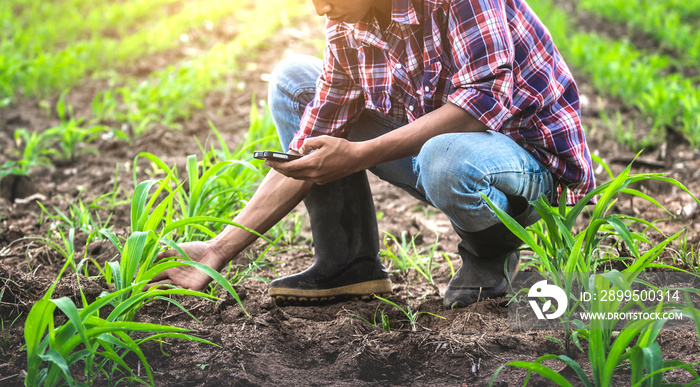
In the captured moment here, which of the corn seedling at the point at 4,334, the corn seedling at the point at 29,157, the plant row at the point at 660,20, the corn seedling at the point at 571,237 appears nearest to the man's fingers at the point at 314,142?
the corn seedling at the point at 571,237

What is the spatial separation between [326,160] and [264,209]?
0.97 ft

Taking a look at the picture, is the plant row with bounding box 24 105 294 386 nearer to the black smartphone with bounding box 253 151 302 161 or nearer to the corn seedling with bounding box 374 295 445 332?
the black smartphone with bounding box 253 151 302 161

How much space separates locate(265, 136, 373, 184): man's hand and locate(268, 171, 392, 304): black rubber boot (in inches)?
11.6

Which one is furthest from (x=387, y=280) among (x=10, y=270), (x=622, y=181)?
(x=10, y=270)

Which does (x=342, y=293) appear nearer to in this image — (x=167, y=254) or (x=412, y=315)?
(x=412, y=315)

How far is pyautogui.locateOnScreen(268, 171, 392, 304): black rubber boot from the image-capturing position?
206 cm

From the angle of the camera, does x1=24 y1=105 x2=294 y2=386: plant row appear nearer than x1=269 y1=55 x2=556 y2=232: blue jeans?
Yes

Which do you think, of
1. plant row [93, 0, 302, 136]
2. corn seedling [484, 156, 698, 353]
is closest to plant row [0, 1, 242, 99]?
plant row [93, 0, 302, 136]

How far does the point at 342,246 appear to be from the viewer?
208 cm

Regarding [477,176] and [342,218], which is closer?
[477,176]

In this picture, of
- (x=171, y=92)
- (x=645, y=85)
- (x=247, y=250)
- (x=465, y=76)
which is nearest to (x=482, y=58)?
(x=465, y=76)

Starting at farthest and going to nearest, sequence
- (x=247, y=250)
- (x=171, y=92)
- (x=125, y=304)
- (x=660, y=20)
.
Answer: (x=660, y=20) < (x=171, y=92) < (x=247, y=250) < (x=125, y=304)

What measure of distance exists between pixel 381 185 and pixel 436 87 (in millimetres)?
1387

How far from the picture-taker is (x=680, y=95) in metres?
3.44
